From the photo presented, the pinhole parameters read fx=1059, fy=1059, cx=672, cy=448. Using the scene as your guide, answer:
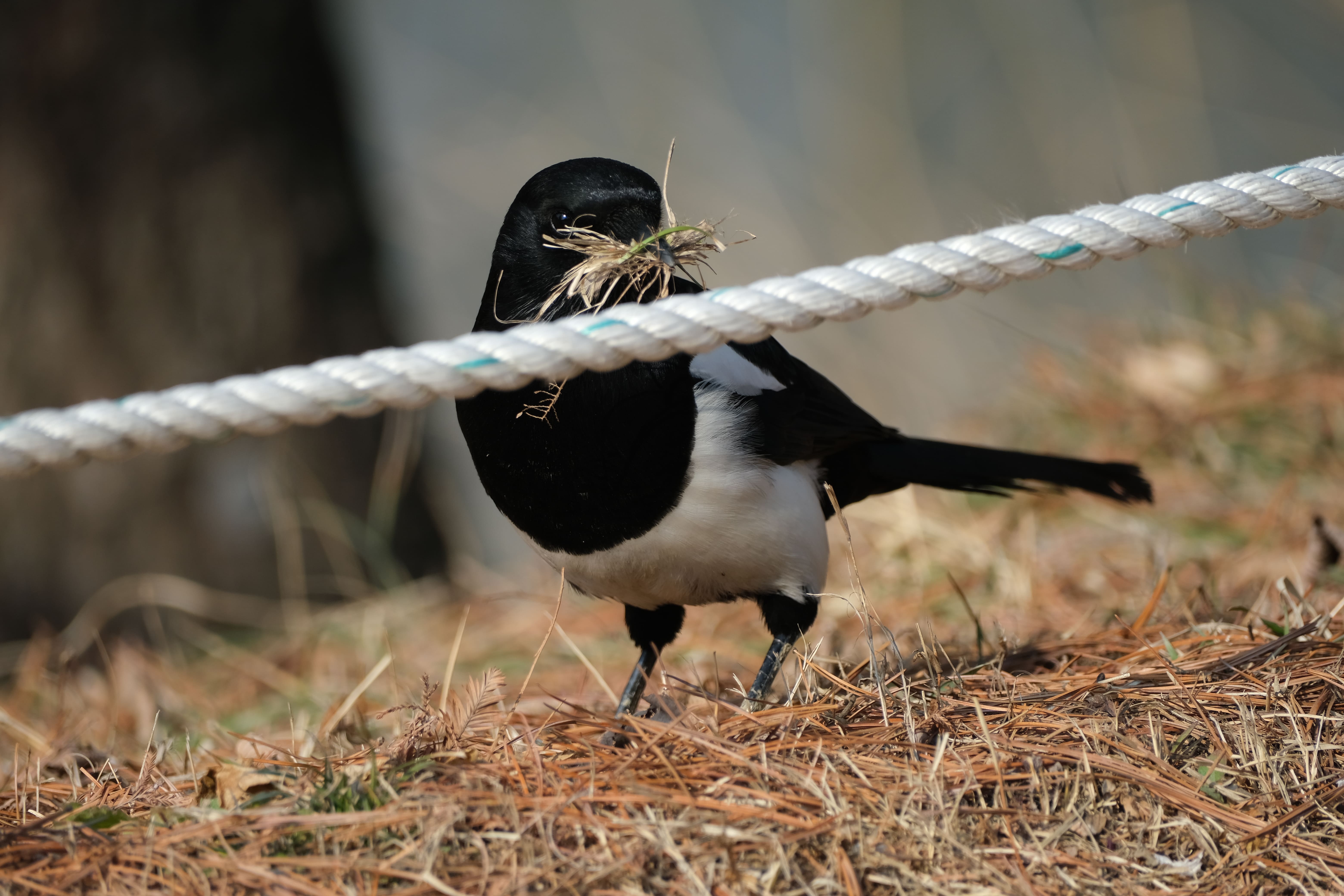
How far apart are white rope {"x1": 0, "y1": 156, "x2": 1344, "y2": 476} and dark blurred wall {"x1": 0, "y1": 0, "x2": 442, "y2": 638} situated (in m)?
2.68

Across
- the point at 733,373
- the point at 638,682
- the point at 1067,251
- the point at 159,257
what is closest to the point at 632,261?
the point at 733,373

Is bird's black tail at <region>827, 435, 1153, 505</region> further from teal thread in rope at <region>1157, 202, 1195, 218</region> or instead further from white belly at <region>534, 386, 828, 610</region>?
teal thread in rope at <region>1157, 202, 1195, 218</region>

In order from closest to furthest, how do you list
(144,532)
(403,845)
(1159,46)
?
(403,845) < (144,532) < (1159,46)

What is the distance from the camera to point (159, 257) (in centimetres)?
377

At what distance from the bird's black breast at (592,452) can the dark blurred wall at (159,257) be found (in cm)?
225

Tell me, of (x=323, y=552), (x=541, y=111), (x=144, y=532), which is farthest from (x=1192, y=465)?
(x=541, y=111)

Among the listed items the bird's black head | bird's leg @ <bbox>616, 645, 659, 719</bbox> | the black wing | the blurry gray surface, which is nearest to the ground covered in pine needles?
bird's leg @ <bbox>616, 645, 659, 719</bbox>

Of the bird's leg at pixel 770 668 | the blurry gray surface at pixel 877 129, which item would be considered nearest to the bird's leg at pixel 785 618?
the bird's leg at pixel 770 668

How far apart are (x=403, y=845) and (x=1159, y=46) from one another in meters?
6.16

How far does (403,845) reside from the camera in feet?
3.94

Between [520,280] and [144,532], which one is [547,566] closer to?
[144,532]

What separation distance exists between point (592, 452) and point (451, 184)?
5746mm

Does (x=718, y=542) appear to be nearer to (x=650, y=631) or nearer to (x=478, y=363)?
(x=650, y=631)

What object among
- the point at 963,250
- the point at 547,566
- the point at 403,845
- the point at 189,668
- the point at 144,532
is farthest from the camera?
the point at 547,566
